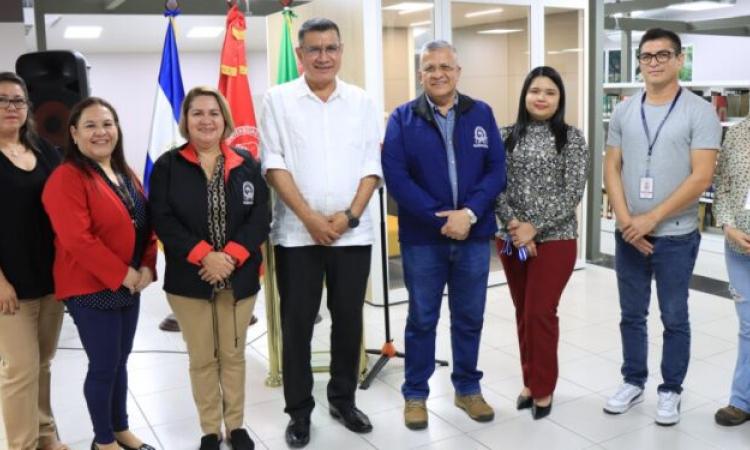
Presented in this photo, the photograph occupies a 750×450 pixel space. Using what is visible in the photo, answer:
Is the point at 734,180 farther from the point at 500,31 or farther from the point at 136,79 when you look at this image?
the point at 136,79

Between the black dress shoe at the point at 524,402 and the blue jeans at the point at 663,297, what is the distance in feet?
1.57

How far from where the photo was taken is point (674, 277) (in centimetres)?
312

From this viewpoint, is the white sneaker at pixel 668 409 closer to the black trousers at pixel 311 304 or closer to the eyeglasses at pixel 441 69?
the black trousers at pixel 311 304

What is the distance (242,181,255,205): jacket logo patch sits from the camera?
2.84 meters

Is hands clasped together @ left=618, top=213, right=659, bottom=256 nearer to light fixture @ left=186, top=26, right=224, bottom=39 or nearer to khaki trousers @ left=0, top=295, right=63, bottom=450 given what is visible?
khaki trousers @ left=0, top=295, right=63, bottom=450

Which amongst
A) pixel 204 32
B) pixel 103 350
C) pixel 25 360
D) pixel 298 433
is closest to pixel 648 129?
pixel 298 433

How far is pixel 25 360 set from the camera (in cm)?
267

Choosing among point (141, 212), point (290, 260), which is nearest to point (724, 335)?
point (290, 260)

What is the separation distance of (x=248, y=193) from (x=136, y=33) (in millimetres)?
9054

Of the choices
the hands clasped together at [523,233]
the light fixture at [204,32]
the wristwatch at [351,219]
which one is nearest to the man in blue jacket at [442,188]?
the hands clasped together at [523,233]

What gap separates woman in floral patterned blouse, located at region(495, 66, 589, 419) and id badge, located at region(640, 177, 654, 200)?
0.25 m

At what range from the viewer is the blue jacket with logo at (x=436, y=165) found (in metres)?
3.07

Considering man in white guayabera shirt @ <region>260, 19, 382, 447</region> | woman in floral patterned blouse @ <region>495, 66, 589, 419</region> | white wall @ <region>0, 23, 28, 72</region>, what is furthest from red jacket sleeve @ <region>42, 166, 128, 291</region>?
white wall @ <region>0, 23, 28, 72</region>

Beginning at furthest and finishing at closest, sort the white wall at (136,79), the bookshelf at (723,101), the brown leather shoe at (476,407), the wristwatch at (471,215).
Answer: the white wall at (136,79) → the bookshelf at (723,101) → the brown leather shoe at (476,407) → the wristwatch at (471,215)
